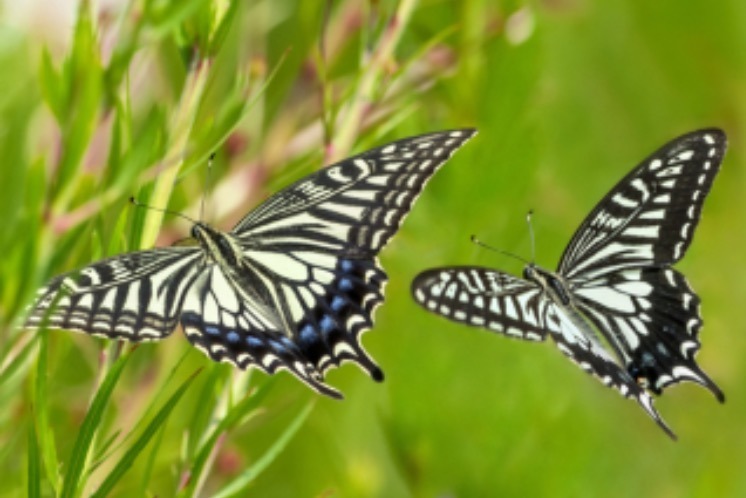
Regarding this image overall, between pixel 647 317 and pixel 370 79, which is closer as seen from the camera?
pixel 370 79

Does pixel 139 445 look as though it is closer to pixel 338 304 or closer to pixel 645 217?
pixel 338 304

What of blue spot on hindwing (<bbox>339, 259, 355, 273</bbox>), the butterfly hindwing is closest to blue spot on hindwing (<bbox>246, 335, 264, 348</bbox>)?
the butterfly hindwing

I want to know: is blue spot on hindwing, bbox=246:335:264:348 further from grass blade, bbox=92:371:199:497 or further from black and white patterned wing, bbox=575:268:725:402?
black and white patterned wing, bbox=575:268:725:402

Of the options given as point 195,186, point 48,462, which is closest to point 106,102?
point 48,462

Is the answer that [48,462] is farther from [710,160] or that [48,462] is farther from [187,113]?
[710,160]

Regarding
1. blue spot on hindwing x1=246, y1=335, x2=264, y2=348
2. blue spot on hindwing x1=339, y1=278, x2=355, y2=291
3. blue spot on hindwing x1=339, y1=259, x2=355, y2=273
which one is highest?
blue spot on hindwing x1=339, y1=259, x2=355, y2=273

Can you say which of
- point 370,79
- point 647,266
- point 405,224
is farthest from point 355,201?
point 405,224

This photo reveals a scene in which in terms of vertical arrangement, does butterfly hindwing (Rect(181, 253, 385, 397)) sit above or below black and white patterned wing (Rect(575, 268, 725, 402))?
above
